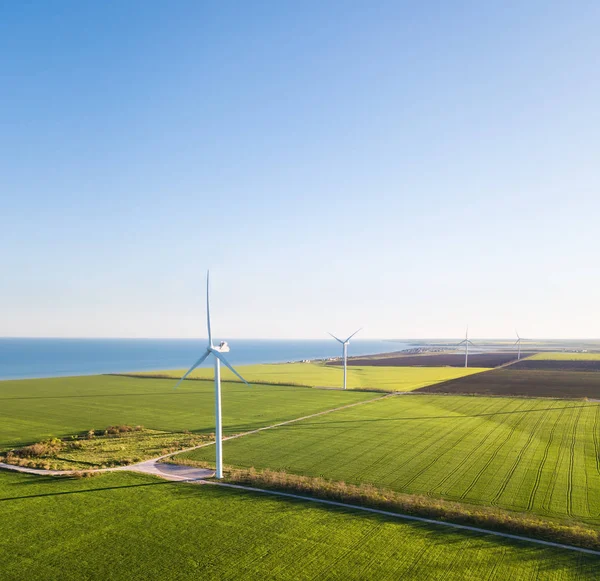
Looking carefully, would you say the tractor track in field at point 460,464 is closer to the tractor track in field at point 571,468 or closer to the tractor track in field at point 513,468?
the tractor track in field at point 513,468

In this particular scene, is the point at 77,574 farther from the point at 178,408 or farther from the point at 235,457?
the point at 178,408

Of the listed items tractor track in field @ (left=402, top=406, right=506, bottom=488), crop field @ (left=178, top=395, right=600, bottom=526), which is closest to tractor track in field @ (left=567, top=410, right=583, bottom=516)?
crop field @ (left=178, top=395, right=600, bottom=526)

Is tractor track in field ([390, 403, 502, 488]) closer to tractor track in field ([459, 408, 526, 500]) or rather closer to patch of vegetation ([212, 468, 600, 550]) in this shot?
patch of vegetation ([212, 468, 600, 550])

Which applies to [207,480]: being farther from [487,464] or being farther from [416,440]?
[487,464]

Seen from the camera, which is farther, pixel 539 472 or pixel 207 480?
pixel 539 472

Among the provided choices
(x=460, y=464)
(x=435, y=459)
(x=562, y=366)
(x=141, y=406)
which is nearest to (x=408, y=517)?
(x=460, y=464)
